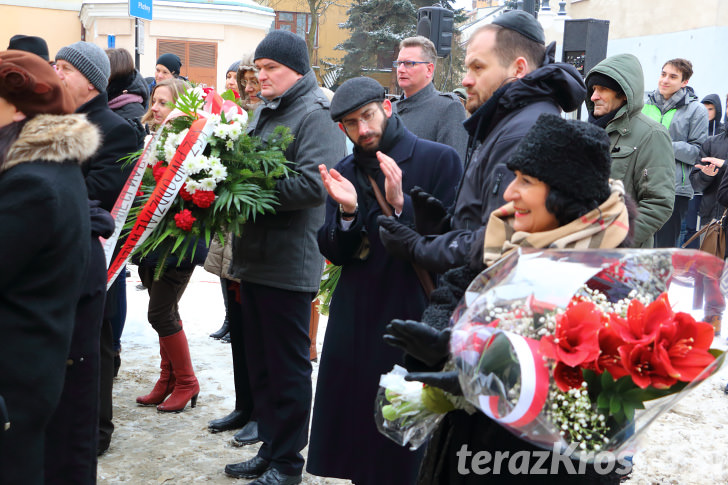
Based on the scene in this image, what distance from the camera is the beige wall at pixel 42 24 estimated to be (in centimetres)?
2808

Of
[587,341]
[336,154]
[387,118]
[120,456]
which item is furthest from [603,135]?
[120,456]

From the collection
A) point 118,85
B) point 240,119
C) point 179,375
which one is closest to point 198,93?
point 240,119

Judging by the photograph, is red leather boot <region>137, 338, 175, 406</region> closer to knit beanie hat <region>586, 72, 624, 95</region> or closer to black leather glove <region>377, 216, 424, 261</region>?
black leather glove <region>377, 216, 424, 261</region>

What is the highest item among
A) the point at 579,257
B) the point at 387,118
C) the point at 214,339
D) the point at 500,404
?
the point at 387,118

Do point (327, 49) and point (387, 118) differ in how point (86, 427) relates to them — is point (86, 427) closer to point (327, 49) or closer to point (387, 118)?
point (387, 118)

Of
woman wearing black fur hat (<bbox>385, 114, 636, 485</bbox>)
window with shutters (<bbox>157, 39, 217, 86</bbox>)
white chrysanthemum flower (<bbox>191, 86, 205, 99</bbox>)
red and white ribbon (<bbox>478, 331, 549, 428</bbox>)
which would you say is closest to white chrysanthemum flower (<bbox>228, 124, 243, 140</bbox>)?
white chrysanthemum flower (<bbox>191, 86, 205, 99</bbox>)

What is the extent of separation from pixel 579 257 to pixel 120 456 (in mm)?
3412

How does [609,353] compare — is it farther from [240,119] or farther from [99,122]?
[99,122]

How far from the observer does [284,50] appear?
4.26 meters

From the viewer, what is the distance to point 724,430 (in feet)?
17.1

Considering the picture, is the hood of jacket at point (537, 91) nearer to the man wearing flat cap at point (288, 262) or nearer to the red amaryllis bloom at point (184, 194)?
the man wearing flat cap at point (288, 262)

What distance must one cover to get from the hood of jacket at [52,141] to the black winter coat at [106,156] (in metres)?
1.42

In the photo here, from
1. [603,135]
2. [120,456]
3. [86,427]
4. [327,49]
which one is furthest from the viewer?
[327,49]

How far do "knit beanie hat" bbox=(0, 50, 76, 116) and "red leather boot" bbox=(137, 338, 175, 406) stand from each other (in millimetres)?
2945
